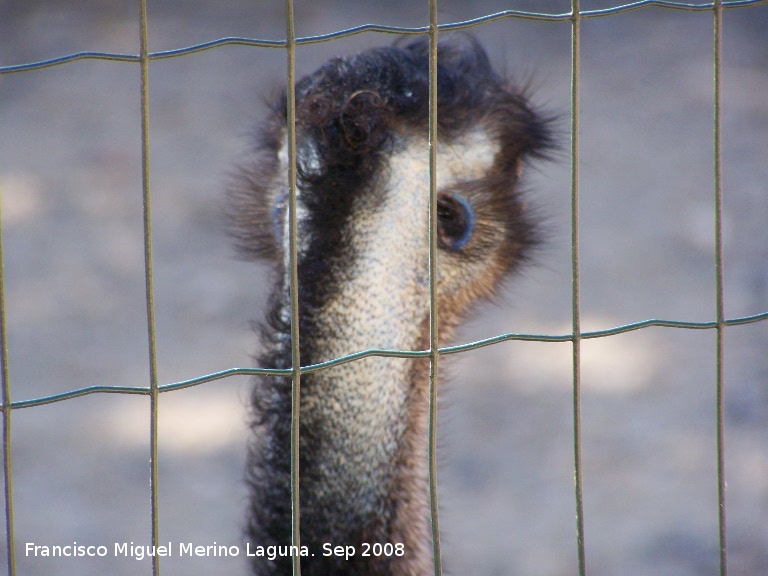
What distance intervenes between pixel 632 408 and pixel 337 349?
85.8 inches

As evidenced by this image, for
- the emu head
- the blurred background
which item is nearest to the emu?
the emu head

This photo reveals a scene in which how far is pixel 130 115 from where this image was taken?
5.14 meters

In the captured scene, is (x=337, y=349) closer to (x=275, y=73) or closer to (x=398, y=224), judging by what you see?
(x=398, y=224)

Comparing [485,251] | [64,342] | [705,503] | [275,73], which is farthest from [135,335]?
[485,251]

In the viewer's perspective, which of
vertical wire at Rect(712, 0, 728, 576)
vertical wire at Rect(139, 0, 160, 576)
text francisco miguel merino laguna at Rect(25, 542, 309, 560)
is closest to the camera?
vertical wire at Rect(139, 0, 160, 576)

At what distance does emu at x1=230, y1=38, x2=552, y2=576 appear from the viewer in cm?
176

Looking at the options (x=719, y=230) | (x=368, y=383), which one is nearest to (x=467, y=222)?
(x=368, y=383)

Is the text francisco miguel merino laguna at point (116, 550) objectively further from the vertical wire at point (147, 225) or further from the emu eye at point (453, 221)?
the vertical wire at point (147, 225)

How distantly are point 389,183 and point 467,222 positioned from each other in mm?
177

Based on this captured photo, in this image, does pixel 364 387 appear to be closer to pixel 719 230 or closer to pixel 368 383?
pixel 368 383

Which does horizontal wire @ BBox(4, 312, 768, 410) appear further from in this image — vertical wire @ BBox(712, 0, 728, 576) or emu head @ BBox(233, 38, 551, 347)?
emu head @ BBox(233, 38, 551, 347)

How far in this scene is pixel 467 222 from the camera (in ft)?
6.13

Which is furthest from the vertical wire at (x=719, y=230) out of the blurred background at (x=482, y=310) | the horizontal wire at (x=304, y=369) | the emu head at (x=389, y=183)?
the blurred background at (x=482, y=310)

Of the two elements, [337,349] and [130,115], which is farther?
[130,115]
